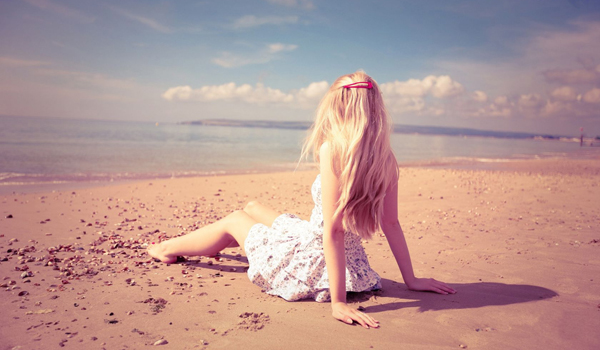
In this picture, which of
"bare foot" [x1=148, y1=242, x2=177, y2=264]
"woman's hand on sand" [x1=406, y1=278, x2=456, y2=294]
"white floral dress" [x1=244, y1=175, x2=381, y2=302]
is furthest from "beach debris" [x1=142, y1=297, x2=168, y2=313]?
"woman's hand on sand" [x1=406, y1=278, x2=456, y2=294]

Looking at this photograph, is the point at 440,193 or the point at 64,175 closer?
the point at 440,193

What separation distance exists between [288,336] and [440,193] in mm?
7453

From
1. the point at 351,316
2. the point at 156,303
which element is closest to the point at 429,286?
the point at 351,316

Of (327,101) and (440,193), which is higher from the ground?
(327,101)

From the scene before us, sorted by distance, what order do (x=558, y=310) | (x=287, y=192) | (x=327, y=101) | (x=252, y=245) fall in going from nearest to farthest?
(x=327, y=101) → (x=558, y=310) → (x=252, y=245) → (x=287, y=192)

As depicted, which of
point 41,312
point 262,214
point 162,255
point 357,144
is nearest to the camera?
point 357,144

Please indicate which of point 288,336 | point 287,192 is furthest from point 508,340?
point 287,192

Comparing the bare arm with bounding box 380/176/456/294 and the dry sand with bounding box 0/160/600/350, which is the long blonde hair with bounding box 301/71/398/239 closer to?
the bare arm with bounding box 380/176/456/294

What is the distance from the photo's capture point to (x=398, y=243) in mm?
3523

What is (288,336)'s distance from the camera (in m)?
2.80

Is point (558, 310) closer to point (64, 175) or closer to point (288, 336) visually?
point (288, 336)

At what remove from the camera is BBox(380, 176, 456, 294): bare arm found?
11.0ft

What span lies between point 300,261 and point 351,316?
0.67m

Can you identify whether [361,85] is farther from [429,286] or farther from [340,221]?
[429,286]
